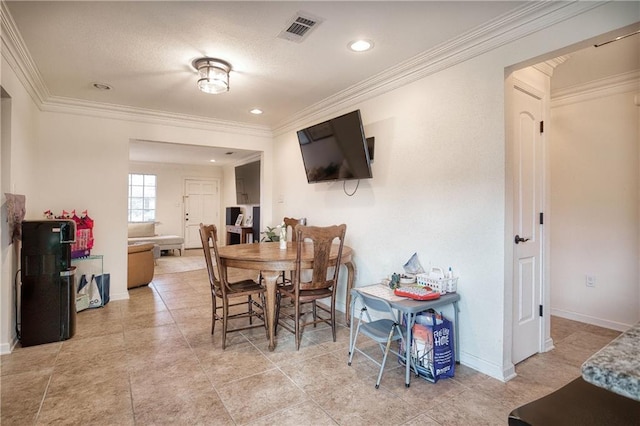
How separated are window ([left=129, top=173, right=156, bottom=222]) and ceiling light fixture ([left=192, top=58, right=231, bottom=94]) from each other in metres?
6.92

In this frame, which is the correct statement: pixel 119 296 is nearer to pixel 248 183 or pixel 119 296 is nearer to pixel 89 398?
pixel 89 398

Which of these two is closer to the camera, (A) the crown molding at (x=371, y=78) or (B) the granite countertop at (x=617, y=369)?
(B) the granite countertop at (x=617, y=369)

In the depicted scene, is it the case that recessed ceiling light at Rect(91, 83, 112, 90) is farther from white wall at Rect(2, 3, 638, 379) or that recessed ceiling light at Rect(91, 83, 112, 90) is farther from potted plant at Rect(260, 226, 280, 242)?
potted plant at Rect(260, 226, 280, 242)

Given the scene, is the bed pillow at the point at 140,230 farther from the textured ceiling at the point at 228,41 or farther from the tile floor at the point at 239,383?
the tile floor at the point at 239,383

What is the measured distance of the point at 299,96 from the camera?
3740mm

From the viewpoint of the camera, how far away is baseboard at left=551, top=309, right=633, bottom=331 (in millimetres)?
3135

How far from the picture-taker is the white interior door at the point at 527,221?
2.45 m

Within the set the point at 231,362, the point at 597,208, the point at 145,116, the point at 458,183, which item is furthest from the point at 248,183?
the point at 597,208

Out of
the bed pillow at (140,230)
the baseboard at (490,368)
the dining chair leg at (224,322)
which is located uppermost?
the bed pillow at (140,230)

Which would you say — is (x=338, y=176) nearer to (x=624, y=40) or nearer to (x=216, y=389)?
(x=216, y=389)

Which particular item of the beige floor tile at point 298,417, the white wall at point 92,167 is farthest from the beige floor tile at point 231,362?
the white wall at point 92,167

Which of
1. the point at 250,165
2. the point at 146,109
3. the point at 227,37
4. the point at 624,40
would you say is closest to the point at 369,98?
the point at 227,37

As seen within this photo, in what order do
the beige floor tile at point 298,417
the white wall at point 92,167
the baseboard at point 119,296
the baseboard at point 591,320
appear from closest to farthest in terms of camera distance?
the beige floor tile at point 298,417, the baseboard at point 591,320, the white wall at point 92,167, the baseboard at point 119,296

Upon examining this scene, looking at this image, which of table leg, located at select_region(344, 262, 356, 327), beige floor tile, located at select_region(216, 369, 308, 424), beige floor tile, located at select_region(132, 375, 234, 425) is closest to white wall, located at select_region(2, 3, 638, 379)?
table leg, located at select_region(344, 262, 356, 327)
